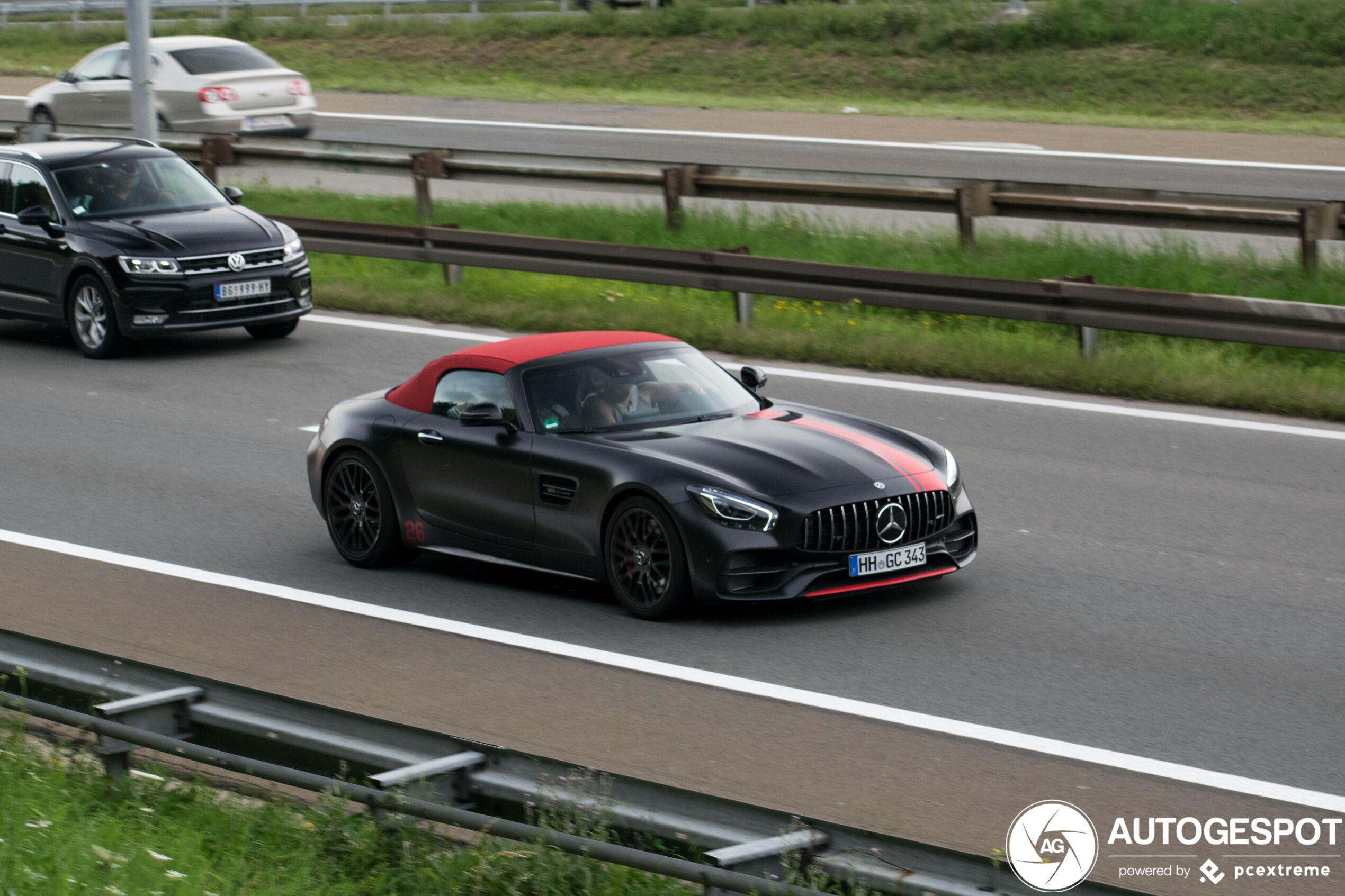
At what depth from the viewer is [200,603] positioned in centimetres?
920

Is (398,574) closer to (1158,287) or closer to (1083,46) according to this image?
(1158,287)

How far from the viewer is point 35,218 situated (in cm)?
1639

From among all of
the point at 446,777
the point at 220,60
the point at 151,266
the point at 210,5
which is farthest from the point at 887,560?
the point at 210,5

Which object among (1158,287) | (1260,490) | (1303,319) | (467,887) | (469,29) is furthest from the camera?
(469,29)

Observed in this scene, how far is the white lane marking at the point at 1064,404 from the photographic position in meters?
12.5

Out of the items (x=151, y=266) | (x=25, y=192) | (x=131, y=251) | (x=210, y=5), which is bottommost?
(x=151, y=266)

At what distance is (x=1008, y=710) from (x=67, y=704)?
364 centimetres

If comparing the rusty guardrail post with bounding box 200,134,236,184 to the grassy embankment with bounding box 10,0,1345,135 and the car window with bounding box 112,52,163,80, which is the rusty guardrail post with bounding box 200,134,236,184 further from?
the grassy embankment with bounding box 10,0,1345,135

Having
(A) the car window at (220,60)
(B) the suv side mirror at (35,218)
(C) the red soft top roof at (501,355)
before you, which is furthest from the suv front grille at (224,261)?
(A) the car window at (220,60)

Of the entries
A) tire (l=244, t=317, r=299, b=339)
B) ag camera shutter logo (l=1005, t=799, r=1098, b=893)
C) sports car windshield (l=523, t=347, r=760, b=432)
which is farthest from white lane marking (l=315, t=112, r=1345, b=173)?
ag camera shutter logo (l=1005, t=799, r=1098, b=893)

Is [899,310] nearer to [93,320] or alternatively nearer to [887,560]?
[93,320]

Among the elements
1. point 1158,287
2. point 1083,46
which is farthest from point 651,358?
point 1083,46

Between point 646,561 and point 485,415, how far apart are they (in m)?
1.25

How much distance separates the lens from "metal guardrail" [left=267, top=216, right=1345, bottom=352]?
13.3 m
